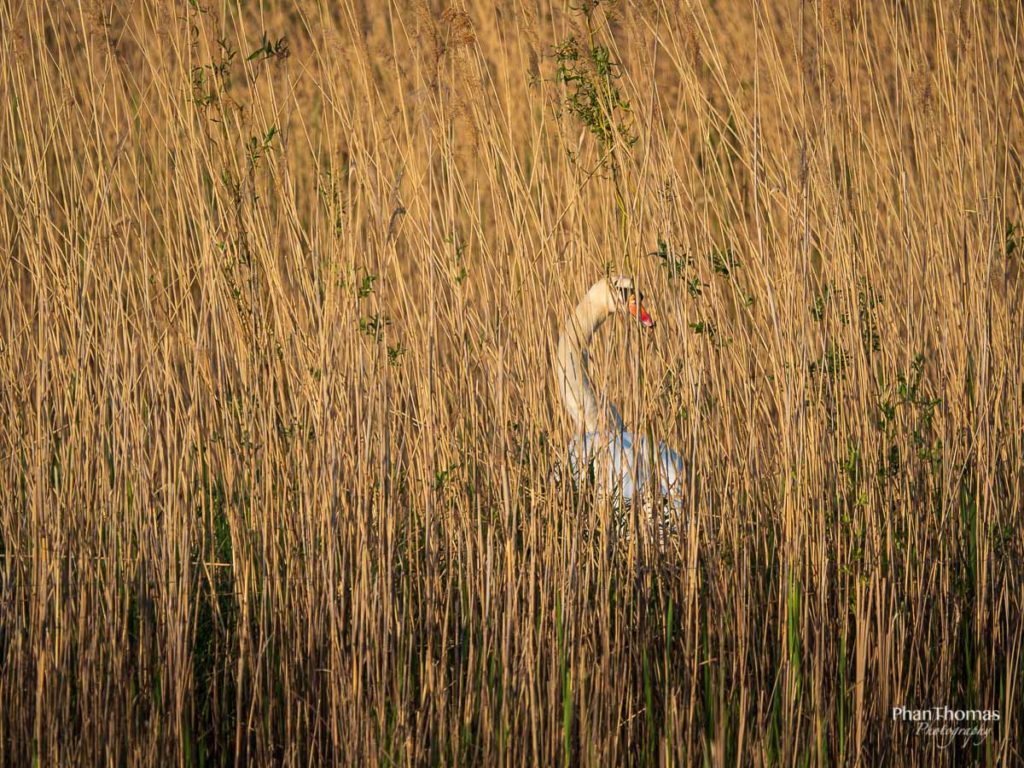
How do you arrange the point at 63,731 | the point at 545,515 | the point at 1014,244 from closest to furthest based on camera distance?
the point at 63,731
the point at 545,515
the point at 1014,244

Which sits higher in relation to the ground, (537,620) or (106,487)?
(106,487)

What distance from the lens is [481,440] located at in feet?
7.31

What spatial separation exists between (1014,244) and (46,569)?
6.64ft

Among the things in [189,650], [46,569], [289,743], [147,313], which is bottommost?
[289,743]

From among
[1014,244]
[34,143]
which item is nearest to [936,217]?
[1014,244]

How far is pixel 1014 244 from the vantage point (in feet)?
7.57

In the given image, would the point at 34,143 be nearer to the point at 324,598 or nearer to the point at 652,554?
the point at 324,598

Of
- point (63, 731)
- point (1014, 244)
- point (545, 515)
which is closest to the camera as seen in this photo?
point (63, 731)

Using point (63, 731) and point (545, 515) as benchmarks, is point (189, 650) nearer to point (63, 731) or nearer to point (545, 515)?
point (63, 731)

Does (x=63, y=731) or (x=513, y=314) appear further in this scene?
(x=513, y=314)

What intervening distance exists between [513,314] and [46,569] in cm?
99

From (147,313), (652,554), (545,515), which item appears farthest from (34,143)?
(652,554)

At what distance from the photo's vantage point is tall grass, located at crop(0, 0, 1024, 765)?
2.02 meters

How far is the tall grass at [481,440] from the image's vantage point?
202 cm
